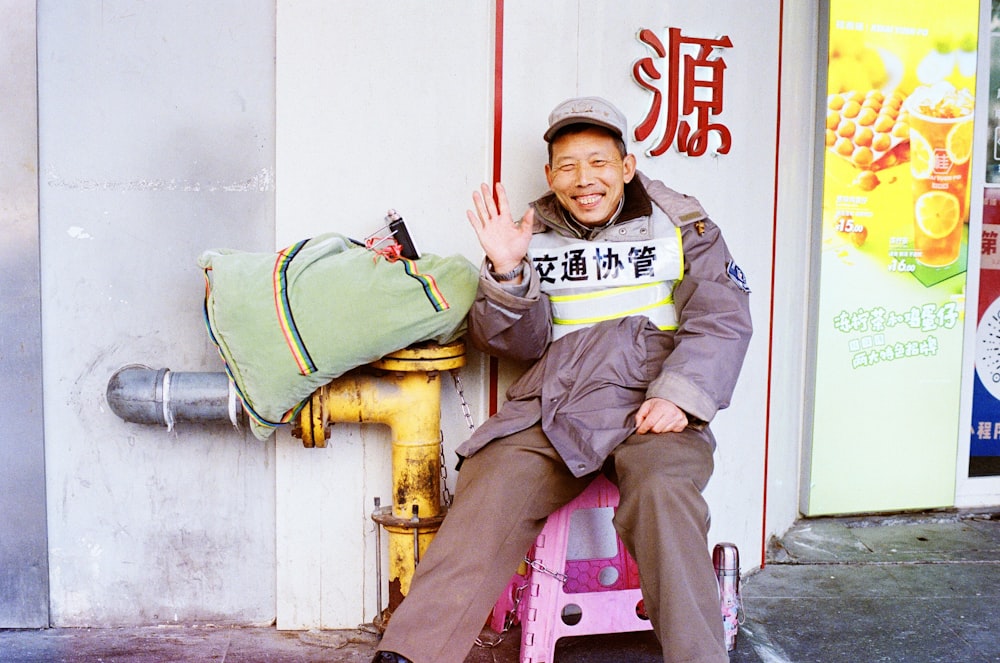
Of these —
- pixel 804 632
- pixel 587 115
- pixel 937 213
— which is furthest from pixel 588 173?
pixel 937 213

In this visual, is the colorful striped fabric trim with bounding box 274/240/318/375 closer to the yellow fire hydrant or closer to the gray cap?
the yellow fire hydrant

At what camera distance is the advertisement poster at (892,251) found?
423 cm

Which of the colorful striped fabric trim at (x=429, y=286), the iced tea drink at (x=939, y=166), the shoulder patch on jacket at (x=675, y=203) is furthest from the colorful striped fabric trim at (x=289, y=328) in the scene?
the iced tea drink at (x=939, y=166)

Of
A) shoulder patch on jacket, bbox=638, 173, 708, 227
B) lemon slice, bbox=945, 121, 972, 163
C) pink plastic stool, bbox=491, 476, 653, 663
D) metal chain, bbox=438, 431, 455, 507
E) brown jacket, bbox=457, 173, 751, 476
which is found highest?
lemon slice, bbox=945, 121, 972, 163

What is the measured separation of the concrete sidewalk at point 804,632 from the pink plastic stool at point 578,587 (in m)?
0.11

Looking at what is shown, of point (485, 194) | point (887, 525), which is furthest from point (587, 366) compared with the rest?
point (887, 525)

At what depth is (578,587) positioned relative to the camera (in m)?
3.28

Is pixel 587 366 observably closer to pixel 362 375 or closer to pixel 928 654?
pixel 362 375

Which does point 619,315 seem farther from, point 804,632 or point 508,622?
point 804,632

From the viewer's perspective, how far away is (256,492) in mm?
3275

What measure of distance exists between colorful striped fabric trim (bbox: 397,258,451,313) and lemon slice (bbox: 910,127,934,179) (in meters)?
2.48

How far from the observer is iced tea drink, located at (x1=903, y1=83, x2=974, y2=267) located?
14.1 feet

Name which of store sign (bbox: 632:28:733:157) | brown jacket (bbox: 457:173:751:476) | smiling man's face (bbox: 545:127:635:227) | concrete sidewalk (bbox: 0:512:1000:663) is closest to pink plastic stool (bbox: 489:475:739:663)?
concrete sidewalk (bbox: 0:512:1000:663)

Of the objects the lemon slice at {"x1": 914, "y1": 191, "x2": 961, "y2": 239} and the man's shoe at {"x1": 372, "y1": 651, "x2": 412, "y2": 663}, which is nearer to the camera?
the man's shoe at {"x1": 372, "y1": 651, "x2": 412, "y2": 663}
